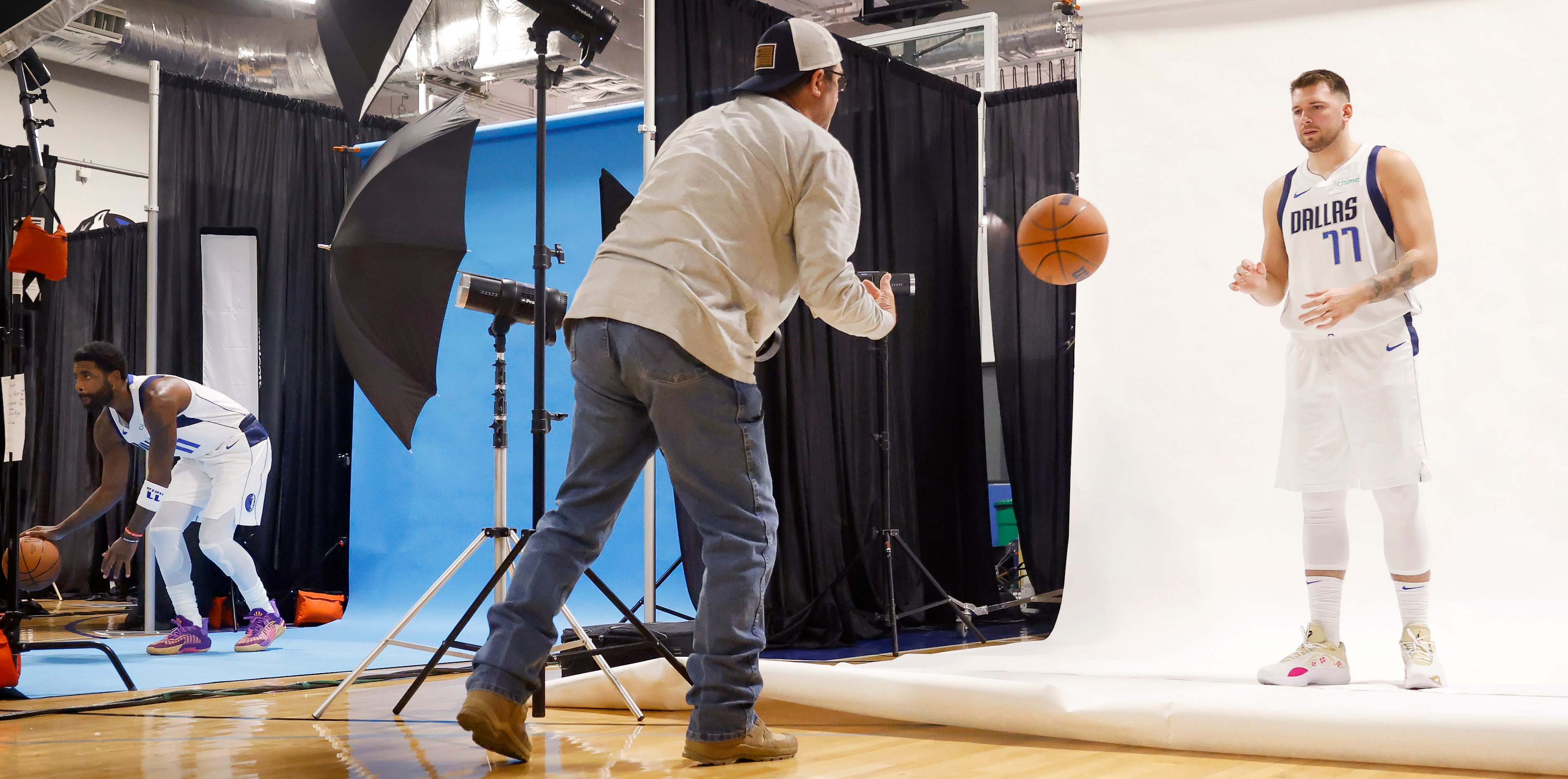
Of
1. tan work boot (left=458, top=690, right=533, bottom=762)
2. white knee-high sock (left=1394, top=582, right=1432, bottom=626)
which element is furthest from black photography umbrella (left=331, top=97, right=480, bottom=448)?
white knee-high sock (left=1394, top=582, right=1432, bottom=626)

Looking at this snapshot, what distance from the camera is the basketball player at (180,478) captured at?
483 centimetres

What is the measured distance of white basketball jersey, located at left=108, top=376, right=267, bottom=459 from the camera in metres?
5.01

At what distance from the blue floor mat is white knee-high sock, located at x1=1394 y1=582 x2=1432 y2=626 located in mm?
2990

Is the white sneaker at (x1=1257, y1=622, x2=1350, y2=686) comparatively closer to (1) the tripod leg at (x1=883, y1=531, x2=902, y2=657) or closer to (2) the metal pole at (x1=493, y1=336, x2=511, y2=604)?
(1) the tripod leg at (x1=883, y1=531, x2=902, y2=657)

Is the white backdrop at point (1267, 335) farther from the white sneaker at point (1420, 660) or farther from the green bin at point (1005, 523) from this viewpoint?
the green bin at point (1005, 523)

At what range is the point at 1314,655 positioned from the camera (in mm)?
3219

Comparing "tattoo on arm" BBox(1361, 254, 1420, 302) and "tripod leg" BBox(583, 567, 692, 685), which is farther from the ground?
"tattoo on arm" BBox(1361, 254, 1420, 302)

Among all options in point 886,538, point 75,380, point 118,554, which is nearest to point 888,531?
point 886,538

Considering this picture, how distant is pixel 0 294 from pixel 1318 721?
4.40m

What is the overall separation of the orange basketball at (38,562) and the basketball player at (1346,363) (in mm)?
5677

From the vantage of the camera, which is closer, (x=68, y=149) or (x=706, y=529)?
(x=706, y=529)

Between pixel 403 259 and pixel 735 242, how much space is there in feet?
4.62

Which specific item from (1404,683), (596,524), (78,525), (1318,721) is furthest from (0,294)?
(1404,683)

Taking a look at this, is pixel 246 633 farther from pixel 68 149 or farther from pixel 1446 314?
pixel 68 149
